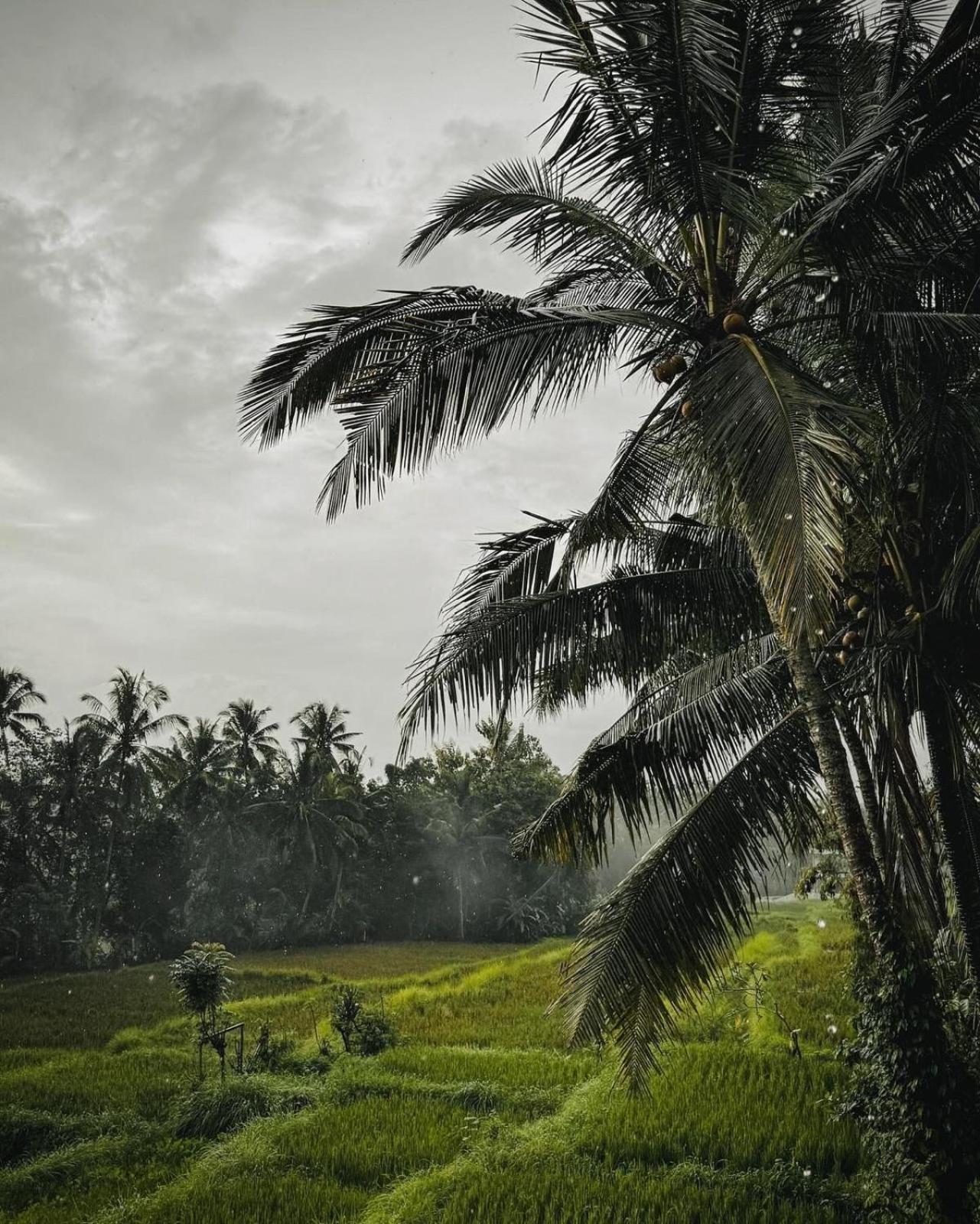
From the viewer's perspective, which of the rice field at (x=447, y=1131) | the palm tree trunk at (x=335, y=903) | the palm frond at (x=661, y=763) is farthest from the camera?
the palm tree trunk at (x=335, y=903)

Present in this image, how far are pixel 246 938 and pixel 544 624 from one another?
84.1ft

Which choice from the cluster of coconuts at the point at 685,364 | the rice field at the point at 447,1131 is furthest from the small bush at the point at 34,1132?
the cluster of coconuts at the point at 685,364

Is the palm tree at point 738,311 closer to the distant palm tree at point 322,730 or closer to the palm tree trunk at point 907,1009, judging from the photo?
the palm tree trunk at point 907,1009

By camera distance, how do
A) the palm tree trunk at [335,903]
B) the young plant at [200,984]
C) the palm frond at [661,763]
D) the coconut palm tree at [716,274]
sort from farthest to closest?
the palm tree trunk at [335,903]
the young plant at [200,984]
the palm frond at [661,763]
the coconut palm tree at [716,274]

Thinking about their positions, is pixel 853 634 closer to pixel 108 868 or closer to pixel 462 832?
pixel 108 868

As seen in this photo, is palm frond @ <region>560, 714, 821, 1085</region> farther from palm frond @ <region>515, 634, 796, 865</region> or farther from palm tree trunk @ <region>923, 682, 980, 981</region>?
palm tree trunk @ <region>923, 682, 980, 981</region>

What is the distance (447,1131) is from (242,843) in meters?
22.6

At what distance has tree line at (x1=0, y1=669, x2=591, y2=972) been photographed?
79.5 ft

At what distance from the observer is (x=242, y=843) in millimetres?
27516

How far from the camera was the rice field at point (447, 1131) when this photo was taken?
5.22 metres

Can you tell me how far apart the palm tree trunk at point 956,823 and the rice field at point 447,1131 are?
6.63 ft

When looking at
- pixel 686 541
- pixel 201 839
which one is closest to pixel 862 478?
pixel 686 541

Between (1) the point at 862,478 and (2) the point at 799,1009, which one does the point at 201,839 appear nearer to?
(2) the point at 799,1009

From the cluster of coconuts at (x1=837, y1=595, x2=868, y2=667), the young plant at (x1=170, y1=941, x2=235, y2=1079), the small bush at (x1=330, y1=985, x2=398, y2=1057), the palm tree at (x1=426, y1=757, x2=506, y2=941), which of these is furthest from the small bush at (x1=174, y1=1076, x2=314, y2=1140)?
the palm tree at (x1=426, y1=757, x2=506, y2=941)
